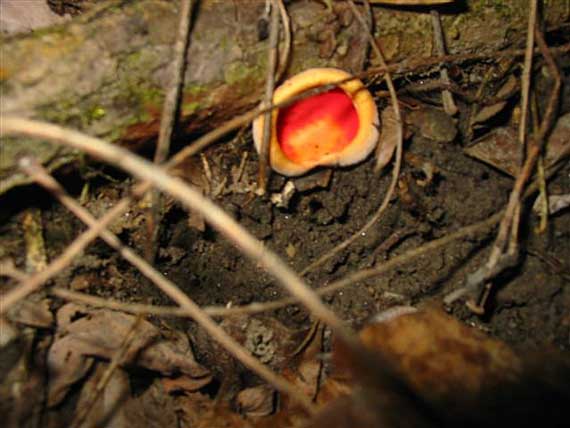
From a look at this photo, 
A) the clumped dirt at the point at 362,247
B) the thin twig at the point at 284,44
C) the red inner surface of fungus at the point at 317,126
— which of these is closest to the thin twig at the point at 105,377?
the clumped dirt at the point at 362,247

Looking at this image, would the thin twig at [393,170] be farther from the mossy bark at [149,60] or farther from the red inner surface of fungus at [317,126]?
the red inner surface of fungus at [317,126]

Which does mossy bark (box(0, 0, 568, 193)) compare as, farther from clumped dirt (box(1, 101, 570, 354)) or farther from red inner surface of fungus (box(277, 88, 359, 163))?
clumped dirt (box(1, 101, 570, 354))

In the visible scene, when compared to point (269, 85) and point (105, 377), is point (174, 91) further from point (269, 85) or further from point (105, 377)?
point (105, 377)

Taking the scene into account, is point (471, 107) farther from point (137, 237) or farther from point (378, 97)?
point (137, 237)

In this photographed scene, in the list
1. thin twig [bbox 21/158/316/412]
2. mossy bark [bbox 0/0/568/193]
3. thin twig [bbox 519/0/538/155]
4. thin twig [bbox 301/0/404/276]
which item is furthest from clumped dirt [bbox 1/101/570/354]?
thin twig [bbox 21/158/316/412]

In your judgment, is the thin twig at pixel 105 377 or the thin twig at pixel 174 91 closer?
the thin twig at pixel 174 91

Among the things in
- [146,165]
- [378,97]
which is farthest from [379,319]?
[146,165]

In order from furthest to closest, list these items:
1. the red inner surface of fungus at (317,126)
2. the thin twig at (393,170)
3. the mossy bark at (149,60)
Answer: the red inner surface of fungus at (317,126), the thin twig at (393,170), the mossy bark at (149,60)
